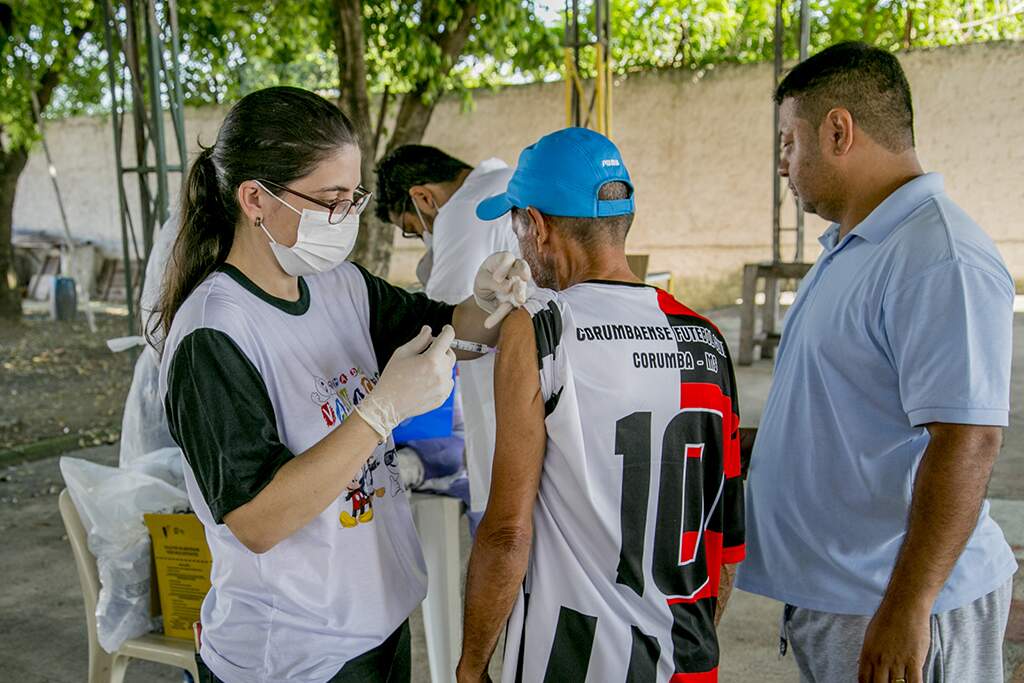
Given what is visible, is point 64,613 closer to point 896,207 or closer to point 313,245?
point 313,245

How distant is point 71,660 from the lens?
306 cm

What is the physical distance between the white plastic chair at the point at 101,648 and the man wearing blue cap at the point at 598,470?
0.96 m

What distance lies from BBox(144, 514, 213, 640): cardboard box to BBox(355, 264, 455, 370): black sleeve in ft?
2.20

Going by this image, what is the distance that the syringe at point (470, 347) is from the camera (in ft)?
5.17

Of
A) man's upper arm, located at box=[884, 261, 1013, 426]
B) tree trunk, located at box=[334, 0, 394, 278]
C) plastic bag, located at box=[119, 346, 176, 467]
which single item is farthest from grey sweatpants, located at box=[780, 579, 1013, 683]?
tree trunk, located at box=[334, 0, 394, 278]

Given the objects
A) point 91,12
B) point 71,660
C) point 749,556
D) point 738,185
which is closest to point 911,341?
point 749,556

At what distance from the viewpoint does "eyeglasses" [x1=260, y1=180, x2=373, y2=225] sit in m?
1.38

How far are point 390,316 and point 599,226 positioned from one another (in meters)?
0.44

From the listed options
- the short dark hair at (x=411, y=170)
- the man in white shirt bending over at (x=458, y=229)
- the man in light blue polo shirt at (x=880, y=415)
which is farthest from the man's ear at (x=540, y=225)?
the short dark hair at (x=411, y=170)

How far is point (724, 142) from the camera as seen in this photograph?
Answer: 10.9 meters

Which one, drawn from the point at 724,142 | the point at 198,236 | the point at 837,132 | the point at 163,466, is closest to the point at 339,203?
the point at 198,236

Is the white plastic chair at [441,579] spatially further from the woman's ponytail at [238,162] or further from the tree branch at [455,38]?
the tree branch at [455,38]

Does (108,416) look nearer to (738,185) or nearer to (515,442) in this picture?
(515,442)

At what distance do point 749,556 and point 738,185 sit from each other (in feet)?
32.6
